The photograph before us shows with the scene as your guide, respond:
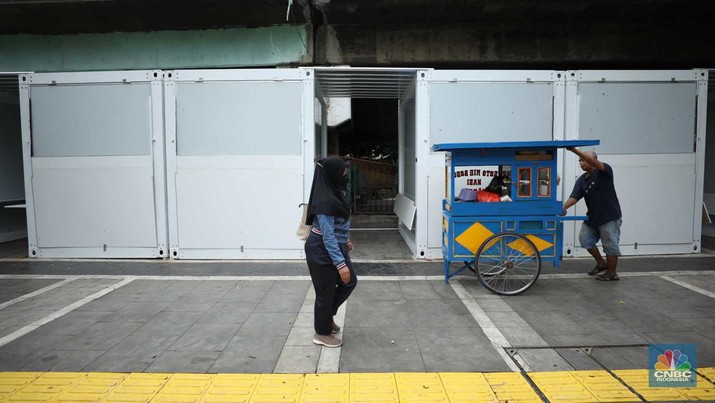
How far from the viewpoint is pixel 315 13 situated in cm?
915

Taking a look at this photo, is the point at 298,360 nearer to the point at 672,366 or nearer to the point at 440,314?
the point at 440,314

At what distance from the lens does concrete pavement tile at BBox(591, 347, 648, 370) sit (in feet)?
11.9

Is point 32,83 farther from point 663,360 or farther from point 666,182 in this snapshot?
point 666,182

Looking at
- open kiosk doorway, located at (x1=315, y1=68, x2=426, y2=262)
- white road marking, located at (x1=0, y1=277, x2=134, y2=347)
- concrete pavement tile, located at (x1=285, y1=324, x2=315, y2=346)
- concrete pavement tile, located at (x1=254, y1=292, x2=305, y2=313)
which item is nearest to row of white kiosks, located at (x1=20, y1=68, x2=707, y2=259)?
open kiosk doorway, located at (x1=315, y1=68, x2=426, y2=262)

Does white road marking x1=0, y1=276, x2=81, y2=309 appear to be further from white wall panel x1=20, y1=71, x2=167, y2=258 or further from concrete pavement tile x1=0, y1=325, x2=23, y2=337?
white wall panel x1=20, y1=71, x2=167, y2=258

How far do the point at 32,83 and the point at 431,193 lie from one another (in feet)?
25.7

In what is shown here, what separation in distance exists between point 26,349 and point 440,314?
4402mm

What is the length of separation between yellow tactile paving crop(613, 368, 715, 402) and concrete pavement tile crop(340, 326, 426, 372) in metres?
1.71

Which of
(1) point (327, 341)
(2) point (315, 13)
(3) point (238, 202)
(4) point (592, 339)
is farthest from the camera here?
(2) point (315, 13)

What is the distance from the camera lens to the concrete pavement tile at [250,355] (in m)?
3.63

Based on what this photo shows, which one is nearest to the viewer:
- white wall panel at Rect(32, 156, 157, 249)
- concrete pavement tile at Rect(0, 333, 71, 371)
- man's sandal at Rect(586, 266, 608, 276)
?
concrete pavement tile at Rect(0, 333, 71, 371)

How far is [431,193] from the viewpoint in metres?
7.53

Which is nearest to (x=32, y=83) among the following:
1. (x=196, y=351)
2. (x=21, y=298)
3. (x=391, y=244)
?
(x=21, y=298)

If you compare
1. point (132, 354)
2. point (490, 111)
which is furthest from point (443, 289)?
point (132, 354)
